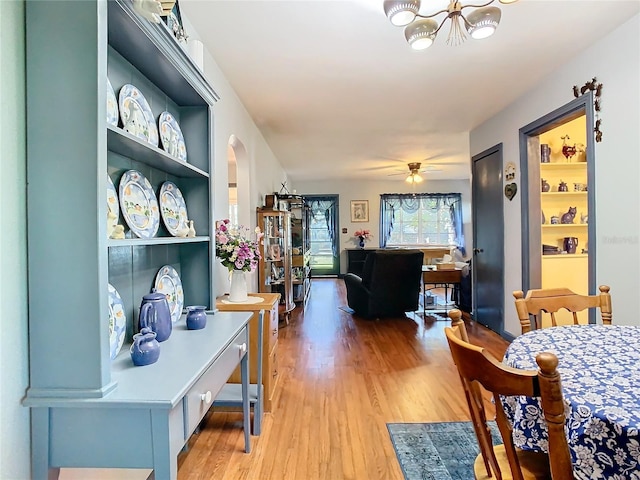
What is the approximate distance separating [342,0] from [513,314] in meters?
3.29

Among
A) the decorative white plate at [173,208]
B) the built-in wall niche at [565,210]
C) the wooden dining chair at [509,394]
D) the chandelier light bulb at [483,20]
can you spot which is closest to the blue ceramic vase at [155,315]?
the decorative white plate at [173,208]

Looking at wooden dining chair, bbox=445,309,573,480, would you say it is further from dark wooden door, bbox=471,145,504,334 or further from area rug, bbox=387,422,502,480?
dark wooden door, bbox=471,145,504,334

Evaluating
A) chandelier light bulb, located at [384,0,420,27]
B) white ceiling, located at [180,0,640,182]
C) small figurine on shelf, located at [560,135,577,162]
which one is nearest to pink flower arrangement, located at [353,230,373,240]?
white ceiling, located at [180,0,640,182]

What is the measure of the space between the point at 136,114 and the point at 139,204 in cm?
35

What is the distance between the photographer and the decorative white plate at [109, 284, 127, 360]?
1.21 meters

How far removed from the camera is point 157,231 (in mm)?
1583

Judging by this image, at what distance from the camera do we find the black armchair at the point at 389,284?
4.42 m

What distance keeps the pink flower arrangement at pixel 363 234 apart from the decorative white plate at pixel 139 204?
761 centimetres

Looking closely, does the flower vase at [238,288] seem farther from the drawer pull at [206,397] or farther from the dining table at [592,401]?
the dining table at [592,401]

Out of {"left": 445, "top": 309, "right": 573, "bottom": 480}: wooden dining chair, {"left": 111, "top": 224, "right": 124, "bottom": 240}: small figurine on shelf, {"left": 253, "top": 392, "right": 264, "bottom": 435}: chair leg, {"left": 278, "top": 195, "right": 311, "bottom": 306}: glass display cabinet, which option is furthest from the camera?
{"left": 278, "top": 195, "right": 311, "bottom": 306}: glass display cabinet

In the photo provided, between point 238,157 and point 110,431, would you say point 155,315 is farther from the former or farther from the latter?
point 238,157

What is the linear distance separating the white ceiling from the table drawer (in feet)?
6.02

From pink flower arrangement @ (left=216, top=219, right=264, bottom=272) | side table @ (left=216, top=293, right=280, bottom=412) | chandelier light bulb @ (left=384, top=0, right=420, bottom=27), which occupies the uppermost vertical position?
chandelier light bulb @ (left=384, top=0, right=420, bottom=27)

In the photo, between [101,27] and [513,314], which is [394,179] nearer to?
[513,314]
